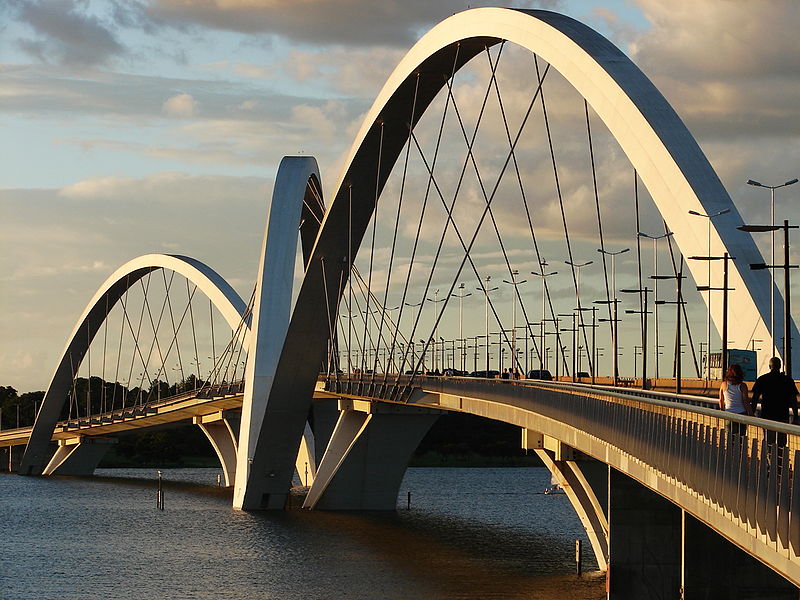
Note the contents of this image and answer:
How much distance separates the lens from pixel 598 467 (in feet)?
149

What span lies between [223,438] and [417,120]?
55.4m

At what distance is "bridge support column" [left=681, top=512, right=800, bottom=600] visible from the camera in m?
29.2

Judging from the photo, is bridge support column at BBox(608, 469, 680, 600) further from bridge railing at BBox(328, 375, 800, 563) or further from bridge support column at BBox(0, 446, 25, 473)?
bridge support column at BBox(0, 446, 25, 473)

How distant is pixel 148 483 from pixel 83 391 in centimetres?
5839

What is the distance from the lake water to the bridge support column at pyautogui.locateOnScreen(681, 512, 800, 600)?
12226mm

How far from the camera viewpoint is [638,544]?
36188mm

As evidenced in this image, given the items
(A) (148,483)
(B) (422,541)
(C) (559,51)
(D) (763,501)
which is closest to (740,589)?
(D) (763,501)

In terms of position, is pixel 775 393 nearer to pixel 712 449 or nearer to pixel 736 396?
pixel 736 396

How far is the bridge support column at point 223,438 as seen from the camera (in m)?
103

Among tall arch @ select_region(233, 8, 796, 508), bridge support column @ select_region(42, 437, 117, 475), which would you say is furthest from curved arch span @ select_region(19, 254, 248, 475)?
tall arch @ select_region(233, 8, 796, 508)

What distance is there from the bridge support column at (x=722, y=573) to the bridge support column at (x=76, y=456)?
9799 centimetres

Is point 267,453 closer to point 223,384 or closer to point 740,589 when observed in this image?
point 223,384

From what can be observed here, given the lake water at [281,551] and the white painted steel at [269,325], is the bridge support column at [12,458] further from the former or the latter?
the white painted steel at [269,325]

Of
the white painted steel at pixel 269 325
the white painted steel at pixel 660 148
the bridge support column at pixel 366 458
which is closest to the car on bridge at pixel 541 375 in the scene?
the bridge support column at pixel 366 458
